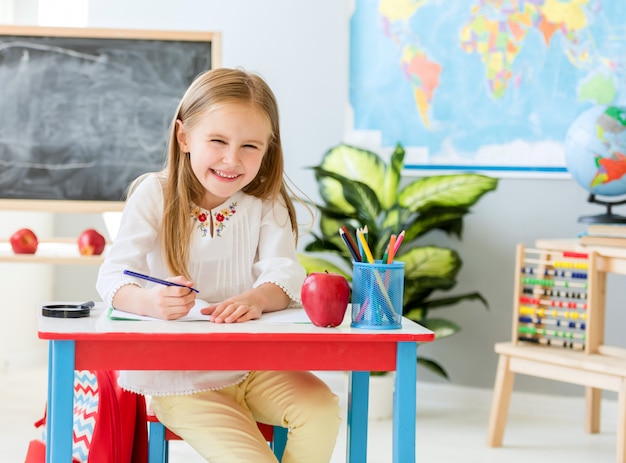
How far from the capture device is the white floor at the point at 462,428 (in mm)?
2857

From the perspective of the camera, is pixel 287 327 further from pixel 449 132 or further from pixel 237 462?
Result: pixel 449 132

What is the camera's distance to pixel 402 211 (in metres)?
3.28

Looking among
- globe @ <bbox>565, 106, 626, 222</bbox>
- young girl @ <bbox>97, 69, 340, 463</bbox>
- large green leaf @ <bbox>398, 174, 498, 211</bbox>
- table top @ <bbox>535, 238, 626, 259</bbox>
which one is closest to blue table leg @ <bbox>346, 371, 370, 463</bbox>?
young girl @ <bbox>97, 69, 340, 463</bbox>

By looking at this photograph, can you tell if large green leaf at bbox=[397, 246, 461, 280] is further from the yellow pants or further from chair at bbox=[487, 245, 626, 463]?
the yellow pants

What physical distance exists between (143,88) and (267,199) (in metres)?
1.65

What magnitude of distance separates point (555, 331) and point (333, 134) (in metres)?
1.17

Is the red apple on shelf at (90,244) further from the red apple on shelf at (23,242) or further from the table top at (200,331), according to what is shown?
the table top at (200,331)

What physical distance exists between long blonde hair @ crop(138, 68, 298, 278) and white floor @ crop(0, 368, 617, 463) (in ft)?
3.67

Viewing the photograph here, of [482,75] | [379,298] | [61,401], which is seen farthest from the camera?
[482,75]

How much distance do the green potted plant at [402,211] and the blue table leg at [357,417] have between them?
1.46 metres

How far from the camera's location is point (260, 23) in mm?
3695

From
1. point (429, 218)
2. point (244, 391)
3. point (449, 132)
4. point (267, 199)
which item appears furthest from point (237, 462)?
point (449, 132)

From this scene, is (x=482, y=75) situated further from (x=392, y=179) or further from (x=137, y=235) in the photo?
(x=137, y=235)

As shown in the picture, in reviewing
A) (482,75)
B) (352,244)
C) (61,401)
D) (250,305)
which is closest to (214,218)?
(250,305)
